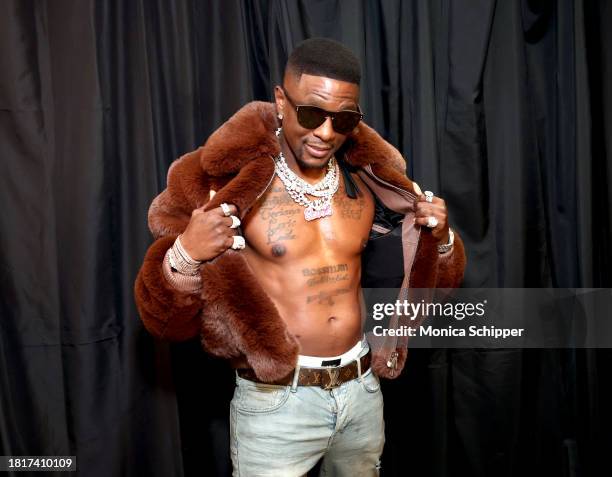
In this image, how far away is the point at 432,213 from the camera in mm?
1544

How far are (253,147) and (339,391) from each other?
2.20 ft

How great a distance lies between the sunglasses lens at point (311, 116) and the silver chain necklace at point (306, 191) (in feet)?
0.54

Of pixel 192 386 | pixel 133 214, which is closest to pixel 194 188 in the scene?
pixel 133 214

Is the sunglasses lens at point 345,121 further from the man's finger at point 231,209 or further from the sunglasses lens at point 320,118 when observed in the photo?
the man's finger at point 231,209

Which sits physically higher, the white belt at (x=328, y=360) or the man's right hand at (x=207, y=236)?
the man's right hand at (x=207, y=236)

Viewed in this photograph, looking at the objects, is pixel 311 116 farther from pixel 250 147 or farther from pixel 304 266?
pixel 304 266

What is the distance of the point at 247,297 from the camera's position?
4.46ft

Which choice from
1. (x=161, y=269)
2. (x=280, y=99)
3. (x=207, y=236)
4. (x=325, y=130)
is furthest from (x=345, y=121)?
(x=161, y=269)

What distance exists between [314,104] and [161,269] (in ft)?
1.76

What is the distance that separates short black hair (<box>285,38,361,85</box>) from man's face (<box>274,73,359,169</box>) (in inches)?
0.5

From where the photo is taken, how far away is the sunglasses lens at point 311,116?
1369 mm

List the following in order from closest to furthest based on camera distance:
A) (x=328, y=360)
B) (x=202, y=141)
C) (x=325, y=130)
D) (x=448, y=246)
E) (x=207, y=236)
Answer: (x=207, y=236), (x=325, y=130), (x=328, y=360), (x=448, y=246), (x=202, y=141)

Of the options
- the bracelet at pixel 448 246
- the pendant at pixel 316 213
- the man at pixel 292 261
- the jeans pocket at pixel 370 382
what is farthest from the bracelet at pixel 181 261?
the bracelet at pixel 448 246

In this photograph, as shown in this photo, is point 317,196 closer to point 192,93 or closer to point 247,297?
point 247,297
